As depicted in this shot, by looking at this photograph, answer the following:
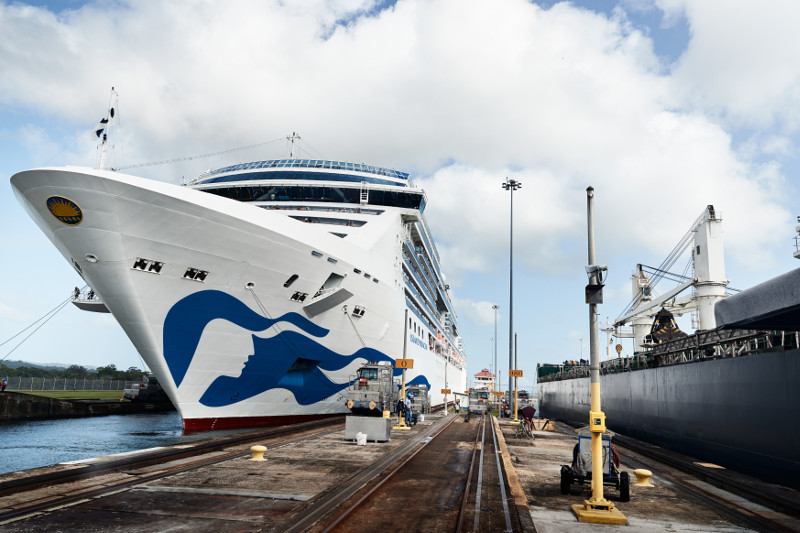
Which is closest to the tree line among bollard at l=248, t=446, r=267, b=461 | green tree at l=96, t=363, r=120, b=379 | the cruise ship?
green tree at l=96, t=363, r=120, b=379

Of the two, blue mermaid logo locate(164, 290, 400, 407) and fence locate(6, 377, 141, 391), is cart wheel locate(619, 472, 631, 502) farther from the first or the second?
fence locate(6, 377, 141, 391)

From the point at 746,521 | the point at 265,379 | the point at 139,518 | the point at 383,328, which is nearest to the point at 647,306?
the point at 383,328

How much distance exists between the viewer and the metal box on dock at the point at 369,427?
18.0m

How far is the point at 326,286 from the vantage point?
23.3 metres

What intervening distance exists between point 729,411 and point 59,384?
233 feet

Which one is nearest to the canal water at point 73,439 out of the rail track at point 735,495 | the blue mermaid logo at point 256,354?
the blue mermaid logo at point 256,354

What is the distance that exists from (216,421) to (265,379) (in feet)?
8.60

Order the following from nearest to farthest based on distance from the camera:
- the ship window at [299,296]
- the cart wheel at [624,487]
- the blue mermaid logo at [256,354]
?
1. the cart wheel at [624,487]
2. the blue mermaid logo at [256,354]
3. the ship window at [299,296]

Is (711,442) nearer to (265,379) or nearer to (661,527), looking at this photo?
(661,527)

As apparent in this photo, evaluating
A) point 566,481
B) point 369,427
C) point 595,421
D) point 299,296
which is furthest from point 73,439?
point 595,421

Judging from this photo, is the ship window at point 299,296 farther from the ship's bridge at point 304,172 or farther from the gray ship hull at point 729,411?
the gray ship hull at point 729,411

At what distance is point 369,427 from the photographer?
18.2 m

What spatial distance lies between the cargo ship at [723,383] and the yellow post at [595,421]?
105 inches

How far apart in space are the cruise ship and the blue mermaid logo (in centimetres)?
5
